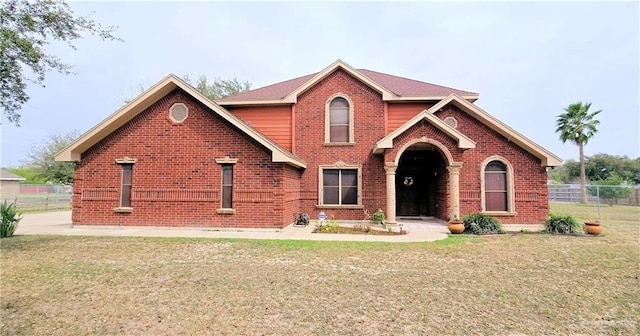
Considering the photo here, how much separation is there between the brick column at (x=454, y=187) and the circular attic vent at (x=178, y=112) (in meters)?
10.6

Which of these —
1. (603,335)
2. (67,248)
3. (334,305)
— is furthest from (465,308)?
(67,248)

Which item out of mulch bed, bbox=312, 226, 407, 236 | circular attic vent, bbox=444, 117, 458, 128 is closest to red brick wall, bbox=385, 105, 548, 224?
circular attic vent, bbox=444, 117, 458, 128

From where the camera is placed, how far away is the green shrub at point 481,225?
1070cm

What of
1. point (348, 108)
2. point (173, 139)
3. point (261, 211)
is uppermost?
point (348, 108)

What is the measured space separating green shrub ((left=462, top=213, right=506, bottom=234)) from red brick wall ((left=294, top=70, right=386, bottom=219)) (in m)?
3.61

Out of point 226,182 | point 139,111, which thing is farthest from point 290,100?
point 139,111

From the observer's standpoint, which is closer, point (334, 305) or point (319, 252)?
point (334, 305)

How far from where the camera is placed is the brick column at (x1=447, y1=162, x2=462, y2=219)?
1191 cm

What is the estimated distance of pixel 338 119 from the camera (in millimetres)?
14250

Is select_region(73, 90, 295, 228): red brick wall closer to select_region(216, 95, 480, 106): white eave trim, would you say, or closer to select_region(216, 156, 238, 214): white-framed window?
select_region(216, 156, 238, 214): white-framed window

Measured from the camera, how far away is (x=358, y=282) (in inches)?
216

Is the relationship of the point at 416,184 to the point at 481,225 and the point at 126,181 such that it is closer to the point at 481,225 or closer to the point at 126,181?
the point at 481,225

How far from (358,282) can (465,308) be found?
5.81 feet

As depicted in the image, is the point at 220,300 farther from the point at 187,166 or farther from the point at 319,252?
the point at 187,166
